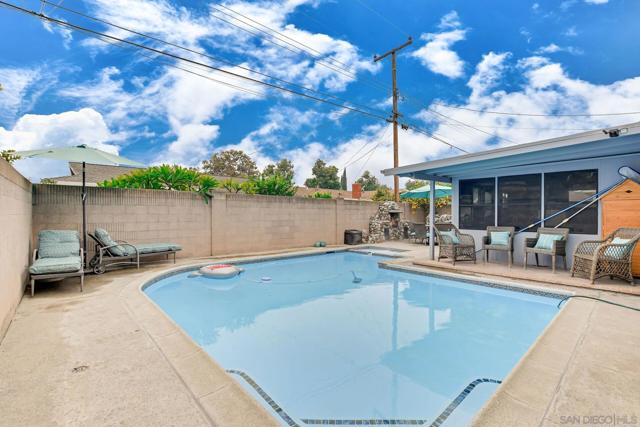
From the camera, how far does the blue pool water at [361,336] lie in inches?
101

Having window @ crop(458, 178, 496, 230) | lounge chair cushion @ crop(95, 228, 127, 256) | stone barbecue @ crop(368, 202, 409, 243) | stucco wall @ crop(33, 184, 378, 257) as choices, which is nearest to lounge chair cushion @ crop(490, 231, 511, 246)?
window @ crop(458, 178, 496, 230)

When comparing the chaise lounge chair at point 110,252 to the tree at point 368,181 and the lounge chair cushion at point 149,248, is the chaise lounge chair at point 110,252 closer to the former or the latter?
the lounge chair cushion at point 149,248

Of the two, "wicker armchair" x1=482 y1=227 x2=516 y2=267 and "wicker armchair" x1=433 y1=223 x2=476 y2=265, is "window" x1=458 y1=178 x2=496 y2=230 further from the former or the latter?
"wicker armchair" x1=433 y1=223 x2=476 y2=265

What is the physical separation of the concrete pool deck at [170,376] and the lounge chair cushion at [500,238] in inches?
136

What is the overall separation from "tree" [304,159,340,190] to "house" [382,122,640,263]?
29.8 m

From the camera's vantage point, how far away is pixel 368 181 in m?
46.0

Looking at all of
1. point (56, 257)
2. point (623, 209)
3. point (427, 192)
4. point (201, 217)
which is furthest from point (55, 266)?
point (427, 192)

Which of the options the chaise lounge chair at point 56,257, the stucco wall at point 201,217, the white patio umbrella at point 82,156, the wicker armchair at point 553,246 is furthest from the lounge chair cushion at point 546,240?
the white patio umbrella at point 82,156

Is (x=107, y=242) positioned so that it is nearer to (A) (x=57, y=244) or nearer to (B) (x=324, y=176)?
(A) (x=57, y=244)

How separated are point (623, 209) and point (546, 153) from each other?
167 centimetres

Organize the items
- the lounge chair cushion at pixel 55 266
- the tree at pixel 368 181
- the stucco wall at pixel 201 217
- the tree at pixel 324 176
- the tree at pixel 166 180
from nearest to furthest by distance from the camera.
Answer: the lounge chair cushion at pixel 55 266 → the stucco wall at pixel 201 217 → the tree at pixel 166 180 → the tree at pixel 324 176 → the tree at pixel 368 181

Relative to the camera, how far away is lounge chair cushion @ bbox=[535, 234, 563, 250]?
642 centimetres

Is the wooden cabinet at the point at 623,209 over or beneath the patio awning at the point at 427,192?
beneath

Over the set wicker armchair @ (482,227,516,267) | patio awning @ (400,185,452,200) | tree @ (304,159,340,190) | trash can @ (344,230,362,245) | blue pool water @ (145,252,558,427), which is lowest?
blue pool water @ (145,252,558,427)
